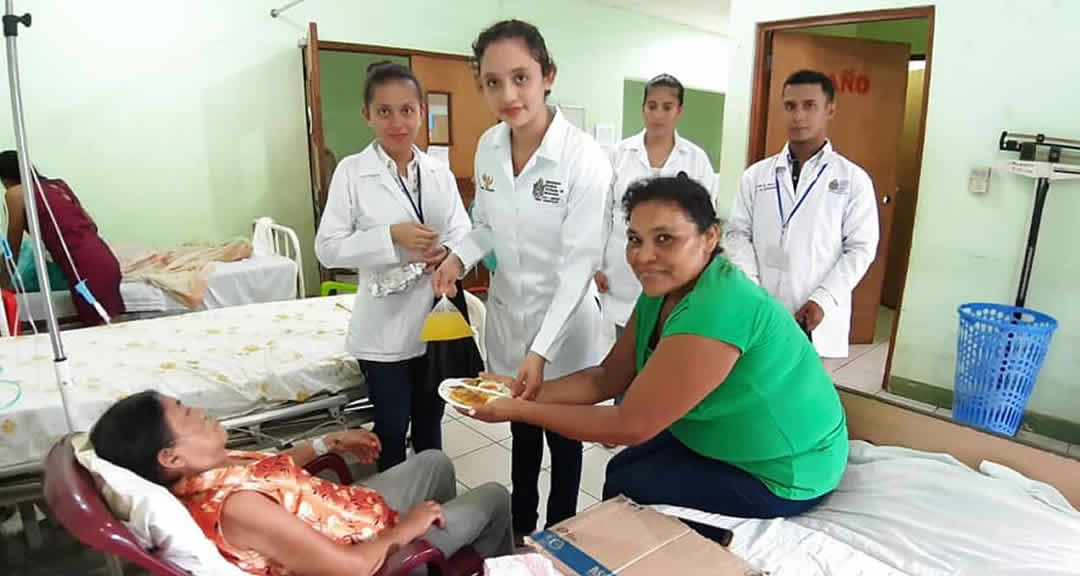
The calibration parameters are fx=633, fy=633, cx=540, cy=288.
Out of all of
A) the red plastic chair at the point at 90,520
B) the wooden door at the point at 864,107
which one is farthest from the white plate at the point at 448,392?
the wooden door at the point at 864,107

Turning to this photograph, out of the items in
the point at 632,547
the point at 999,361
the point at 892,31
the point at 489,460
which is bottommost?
the point at 489,460

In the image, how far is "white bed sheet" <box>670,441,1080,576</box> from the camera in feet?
4.12

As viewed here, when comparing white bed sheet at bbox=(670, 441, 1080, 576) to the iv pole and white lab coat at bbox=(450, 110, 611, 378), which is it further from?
the iv pole

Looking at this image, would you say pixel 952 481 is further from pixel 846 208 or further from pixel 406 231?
pixel 406 231

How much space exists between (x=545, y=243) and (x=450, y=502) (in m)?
0.69

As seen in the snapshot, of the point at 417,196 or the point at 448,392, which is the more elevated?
the point at 417,196

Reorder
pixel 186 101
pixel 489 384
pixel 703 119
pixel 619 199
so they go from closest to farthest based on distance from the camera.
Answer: pixel 489 384, pixel 619 199, pixel 186 101, pixel 703 119

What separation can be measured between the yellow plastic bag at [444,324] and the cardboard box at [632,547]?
0.67 metres

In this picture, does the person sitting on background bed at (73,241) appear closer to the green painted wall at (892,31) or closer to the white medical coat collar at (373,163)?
the white medical coat collar at (373,163)

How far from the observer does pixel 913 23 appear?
15.5ft

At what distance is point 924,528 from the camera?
1.35 m

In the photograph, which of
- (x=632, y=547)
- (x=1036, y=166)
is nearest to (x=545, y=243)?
(x=632, y=547)

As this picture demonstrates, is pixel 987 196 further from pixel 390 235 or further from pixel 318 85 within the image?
pixel 318 85

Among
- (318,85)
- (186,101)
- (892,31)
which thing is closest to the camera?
(318,85)
